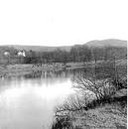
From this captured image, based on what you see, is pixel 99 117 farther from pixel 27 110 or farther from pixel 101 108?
pixel 27 110

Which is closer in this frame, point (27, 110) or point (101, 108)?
point (101, 108)

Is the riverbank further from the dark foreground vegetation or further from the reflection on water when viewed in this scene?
the reflection on water

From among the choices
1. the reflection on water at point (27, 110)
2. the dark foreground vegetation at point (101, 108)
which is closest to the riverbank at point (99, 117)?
the dark foreground vegetation at point (101, 108)

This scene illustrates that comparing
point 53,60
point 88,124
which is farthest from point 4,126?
point 53,60

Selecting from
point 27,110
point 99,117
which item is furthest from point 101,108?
point 27,110

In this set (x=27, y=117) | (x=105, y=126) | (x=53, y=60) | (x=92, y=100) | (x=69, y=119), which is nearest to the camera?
(x=105, y=126)

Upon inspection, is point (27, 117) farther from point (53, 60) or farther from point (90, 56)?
point (90, 56)

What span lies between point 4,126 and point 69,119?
345cm

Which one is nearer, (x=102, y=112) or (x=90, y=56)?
(x=102, y=112)

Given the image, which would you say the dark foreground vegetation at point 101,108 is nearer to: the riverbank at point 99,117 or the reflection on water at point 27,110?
the riverbank at point 99,117

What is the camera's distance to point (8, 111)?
1312cm

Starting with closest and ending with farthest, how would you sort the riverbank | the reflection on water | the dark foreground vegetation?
the riverbank → the dark foreground vegetation → the reflection on water

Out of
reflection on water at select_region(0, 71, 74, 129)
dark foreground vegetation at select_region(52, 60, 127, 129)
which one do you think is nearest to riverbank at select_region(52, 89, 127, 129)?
dark foreground vegetation at select_region(52, 60, 127, 129)

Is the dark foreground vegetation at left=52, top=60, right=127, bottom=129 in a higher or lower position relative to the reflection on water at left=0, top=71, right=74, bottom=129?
higher
